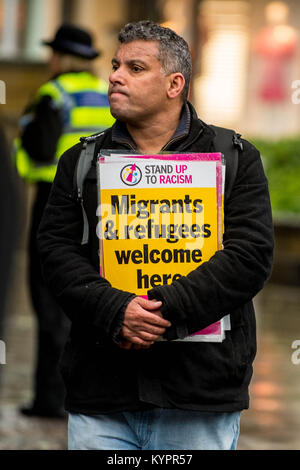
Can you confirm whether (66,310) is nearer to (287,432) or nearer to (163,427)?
(163,427)

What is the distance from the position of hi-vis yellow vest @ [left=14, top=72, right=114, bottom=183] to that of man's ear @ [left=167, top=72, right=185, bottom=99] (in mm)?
2698

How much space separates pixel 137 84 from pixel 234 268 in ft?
2.16

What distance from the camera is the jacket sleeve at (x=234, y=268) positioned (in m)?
3.47

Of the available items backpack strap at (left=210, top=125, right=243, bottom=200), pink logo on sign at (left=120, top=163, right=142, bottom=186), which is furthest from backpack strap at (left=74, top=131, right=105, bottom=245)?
backpack strap at (left=210, top=125, right=243, bottom=200)

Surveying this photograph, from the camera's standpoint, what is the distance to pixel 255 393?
7.85 m

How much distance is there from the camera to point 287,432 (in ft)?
22.2

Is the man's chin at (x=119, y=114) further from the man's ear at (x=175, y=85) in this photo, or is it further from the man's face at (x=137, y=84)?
the man's ear at (x=175, y=85)

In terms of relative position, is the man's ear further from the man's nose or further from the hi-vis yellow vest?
the hi-vis yellow vest

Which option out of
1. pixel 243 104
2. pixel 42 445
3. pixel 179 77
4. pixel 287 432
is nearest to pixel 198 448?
pixel 179 77

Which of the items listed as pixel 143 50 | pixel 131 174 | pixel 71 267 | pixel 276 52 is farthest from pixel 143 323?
pixel 276 52

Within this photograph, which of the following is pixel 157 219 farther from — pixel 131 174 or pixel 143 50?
pixel 143 50

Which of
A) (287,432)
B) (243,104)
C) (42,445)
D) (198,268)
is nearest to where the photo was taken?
(198,268)

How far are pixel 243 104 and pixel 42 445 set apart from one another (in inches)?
987

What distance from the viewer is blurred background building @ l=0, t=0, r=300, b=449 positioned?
714cm
